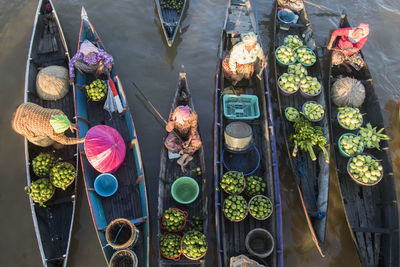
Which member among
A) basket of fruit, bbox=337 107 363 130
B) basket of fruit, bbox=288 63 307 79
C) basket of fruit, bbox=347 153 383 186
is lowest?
basket of fruit, bbox=347 153 383 186

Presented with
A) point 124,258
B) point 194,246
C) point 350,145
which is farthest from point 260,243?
point 350,145

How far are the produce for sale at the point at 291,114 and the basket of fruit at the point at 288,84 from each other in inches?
27.4

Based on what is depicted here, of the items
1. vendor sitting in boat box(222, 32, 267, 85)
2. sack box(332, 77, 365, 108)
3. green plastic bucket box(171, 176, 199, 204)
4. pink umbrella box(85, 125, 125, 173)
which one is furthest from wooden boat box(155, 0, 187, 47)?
sack box(332, 77, 365, 108)

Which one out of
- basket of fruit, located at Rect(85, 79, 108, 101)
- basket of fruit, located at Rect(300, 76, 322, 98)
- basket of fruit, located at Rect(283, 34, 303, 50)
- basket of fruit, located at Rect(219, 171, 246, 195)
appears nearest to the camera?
basket of fruit, located at Rect(219, 171, 246, 195)

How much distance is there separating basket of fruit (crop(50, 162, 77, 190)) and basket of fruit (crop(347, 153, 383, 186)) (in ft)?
23.5

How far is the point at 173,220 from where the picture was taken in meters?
5.32

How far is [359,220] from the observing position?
20.4 ft

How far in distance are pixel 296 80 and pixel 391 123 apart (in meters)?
3.89

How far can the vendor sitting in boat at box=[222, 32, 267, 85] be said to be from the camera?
684 cm

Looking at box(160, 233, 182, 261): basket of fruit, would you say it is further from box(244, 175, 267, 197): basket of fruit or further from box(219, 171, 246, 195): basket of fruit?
box(244, 175, 267, 197): basket of fruit

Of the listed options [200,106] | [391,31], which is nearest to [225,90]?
[200,106]

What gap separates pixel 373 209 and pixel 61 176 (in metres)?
7.89

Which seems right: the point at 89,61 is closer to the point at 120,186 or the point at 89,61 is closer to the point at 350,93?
the point at 120,186

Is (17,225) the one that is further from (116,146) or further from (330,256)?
(330,256)
